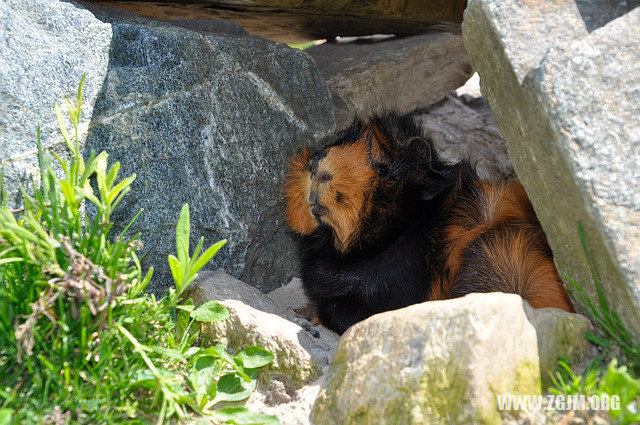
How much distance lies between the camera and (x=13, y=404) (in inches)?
91.7

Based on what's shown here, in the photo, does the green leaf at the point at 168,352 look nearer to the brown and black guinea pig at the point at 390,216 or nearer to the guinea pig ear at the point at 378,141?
the brown and black guinea pig at the point at 390,216

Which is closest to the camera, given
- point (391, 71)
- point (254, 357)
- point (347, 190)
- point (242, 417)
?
point (242, 417)

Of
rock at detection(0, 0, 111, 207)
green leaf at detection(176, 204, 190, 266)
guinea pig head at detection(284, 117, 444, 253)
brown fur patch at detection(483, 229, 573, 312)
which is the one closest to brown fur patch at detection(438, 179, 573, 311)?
brown fur patch at detection(483, 229, 573, 312)

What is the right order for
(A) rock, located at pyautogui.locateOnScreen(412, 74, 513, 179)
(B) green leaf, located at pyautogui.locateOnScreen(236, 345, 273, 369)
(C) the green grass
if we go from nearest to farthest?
(C) the green grass < (B) green leaf, located at pyautogui.locateOnScreen(236, 345, 273, 369) < (A) rock, located at pyautogui.locateOnScreen(412, 74, 513, 179)

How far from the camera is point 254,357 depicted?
2.81 m

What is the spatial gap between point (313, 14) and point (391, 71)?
29.6 inches

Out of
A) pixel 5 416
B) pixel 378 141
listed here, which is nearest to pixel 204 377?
pixel 5 416

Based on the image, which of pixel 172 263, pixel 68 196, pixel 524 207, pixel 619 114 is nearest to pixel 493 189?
pixel 524 207

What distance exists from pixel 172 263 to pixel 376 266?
3.79ft

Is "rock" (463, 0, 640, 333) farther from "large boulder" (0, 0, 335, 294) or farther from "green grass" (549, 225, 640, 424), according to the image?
"large boulder" (0, 0, 335, 294)

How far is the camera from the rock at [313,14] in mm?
4266

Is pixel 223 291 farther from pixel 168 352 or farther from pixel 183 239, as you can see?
pixel 168 352

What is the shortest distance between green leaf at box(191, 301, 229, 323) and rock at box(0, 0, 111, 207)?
888 millimetres

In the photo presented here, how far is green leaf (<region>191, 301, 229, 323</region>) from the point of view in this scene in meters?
2.88
